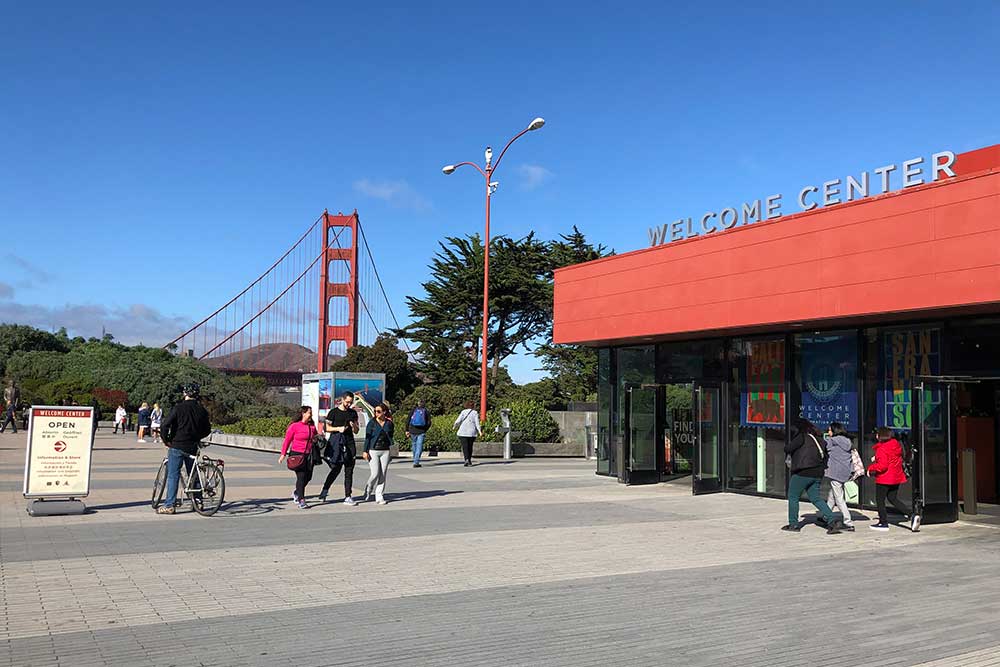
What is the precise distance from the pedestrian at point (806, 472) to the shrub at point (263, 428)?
22.2 m

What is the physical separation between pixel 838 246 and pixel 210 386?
4410cm

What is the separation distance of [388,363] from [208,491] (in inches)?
1840

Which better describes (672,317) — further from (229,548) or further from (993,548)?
(229,548)

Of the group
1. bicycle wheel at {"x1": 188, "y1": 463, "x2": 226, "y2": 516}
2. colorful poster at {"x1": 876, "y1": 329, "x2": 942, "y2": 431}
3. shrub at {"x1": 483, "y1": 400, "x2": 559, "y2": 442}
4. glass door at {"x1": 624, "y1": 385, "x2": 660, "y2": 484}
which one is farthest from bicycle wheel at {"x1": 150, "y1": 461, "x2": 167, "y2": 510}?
shrub at {"x1": 483, "y1": 400, "x2": 559, "y2": 442}

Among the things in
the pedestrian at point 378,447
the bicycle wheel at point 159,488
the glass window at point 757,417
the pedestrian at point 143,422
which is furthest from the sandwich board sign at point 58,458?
the pedestrian at point 143,422

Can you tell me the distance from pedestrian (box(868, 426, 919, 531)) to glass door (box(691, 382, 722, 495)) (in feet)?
14.5

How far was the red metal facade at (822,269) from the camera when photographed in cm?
1162

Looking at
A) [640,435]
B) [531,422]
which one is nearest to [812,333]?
[640,435]

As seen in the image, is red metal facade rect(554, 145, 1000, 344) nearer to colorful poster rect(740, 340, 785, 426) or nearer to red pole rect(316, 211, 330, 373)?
colorful poster rect(740, 340, 785, 426)

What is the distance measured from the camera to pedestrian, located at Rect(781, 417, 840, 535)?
460 inches

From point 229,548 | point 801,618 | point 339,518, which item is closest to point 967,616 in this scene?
point 801,618

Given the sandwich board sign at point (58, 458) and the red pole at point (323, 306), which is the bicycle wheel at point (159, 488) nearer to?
the sandwich board sign at point (58, 458)

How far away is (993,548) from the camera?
34.6ft

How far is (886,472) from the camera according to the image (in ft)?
39.6
